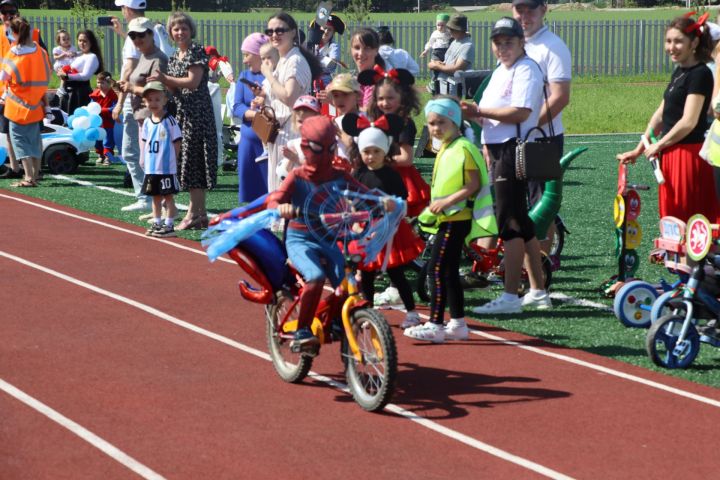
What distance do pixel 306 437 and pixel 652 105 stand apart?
90.3 ft

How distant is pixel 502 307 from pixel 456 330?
0.97m

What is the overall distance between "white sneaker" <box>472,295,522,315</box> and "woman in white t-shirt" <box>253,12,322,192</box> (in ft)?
9.79

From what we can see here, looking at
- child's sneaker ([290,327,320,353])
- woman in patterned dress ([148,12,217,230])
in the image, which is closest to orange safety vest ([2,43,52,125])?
woman in patterned dress ([148,12,217,230])

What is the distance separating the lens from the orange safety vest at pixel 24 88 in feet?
53.1

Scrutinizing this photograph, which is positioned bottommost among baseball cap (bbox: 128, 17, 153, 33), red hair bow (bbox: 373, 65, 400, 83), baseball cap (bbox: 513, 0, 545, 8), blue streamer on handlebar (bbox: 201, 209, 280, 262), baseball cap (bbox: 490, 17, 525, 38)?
blue streamer on handlebar (bbox: 201, 209, 280, 262)

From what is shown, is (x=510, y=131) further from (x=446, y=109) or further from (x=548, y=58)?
(x=446, y=109)

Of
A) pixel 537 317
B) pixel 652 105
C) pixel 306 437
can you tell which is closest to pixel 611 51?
pixel 652 105

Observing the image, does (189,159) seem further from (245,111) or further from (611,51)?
(611,51)

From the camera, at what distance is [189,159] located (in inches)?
508

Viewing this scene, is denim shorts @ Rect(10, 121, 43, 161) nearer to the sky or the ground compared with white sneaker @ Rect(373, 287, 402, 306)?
nearer to the sky

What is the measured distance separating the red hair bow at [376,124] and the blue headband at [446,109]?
440 mm

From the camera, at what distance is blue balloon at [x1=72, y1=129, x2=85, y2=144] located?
18.0 metres

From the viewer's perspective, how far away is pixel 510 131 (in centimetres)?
924

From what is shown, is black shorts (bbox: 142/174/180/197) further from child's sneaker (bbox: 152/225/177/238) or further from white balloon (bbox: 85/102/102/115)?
white balloon (bbox: 85/102/102/115)
